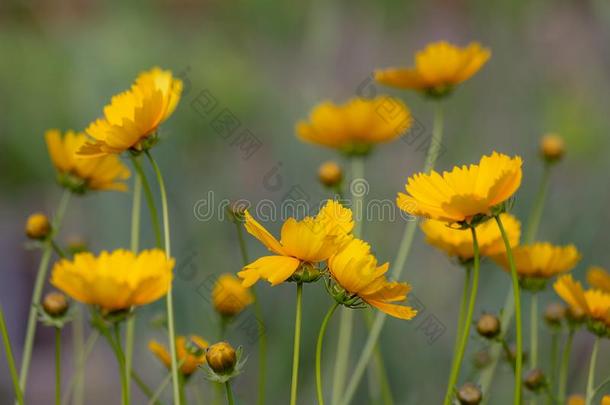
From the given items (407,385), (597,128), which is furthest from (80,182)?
(597,128)

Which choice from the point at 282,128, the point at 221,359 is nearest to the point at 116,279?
the point at 221,359

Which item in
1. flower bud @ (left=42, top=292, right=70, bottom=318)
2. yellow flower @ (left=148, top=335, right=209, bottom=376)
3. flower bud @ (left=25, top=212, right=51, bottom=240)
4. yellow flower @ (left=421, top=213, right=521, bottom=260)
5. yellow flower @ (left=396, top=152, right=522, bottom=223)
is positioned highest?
yellow flower @ (left=396, top=152, right=522, bottom=223)

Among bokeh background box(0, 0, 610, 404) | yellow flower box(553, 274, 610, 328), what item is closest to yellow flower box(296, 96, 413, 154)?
bokeh background box(0, 0, 610, 404)

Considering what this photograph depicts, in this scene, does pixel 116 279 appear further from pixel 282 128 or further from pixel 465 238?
pixel 282 128

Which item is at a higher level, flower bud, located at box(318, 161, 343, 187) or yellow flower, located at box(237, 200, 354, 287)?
flower bud, located at box(318, 161, 343, 187)

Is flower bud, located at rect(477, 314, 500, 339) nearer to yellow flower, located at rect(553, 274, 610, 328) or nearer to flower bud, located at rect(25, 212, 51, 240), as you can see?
yellow flower, located at rect(553, 274, 610, 328)

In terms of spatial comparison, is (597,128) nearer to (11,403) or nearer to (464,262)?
(11,403)
